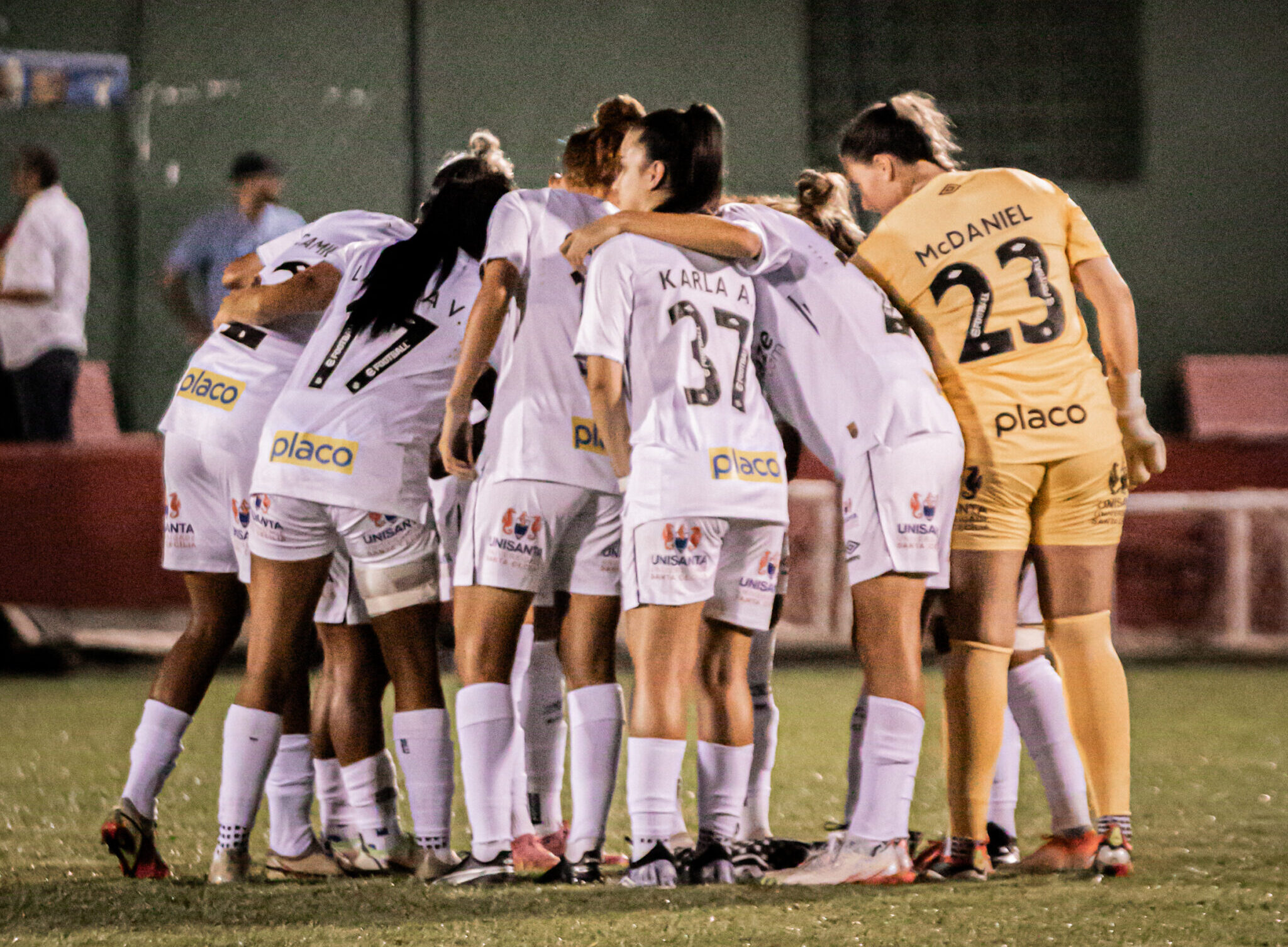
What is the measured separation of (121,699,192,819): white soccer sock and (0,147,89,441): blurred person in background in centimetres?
549

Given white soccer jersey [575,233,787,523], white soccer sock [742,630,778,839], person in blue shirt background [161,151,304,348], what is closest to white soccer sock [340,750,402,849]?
white soccer sock [742,630,778,839]

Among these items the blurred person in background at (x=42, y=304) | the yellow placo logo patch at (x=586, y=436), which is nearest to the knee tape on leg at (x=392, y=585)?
the yellow placo logo patch at (x=586, y=436)

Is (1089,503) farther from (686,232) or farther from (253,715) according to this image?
(253,715)

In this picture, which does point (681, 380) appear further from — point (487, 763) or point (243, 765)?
point (243, 765)

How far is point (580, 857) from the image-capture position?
12.3 ft

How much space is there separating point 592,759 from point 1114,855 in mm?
1194

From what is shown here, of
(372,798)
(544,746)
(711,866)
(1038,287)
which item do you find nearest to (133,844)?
(372,798)

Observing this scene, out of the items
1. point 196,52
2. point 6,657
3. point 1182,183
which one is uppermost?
point 196,52

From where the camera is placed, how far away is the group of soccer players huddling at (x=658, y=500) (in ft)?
12.2

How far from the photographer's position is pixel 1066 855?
3990mm

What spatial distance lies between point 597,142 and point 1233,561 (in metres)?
5.68

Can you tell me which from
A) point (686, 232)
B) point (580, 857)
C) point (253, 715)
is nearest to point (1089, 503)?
point (686, 232)

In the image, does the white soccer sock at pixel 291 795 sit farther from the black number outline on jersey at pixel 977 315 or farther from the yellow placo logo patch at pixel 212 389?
the black number outline on jersey at pixel 977 315

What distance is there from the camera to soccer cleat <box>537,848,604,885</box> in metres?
3.72
